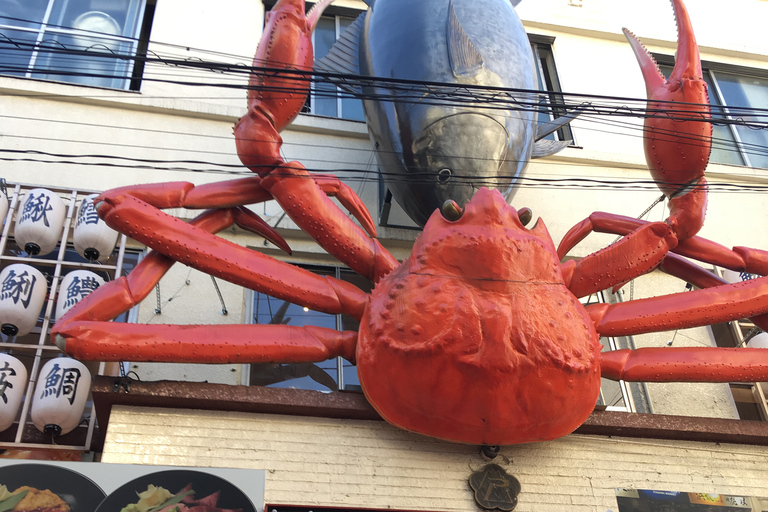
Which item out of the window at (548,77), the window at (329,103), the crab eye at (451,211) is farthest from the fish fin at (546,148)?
the crab eye at (451,211)

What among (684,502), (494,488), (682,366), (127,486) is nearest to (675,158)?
(682,366)

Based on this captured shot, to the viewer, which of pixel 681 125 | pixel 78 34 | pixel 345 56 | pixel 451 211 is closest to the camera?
pixel 451 211

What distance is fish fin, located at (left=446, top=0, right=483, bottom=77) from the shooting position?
6.97 metres

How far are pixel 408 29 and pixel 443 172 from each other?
64.3 inches

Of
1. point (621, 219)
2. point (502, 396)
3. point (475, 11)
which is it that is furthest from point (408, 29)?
point (502, 396)

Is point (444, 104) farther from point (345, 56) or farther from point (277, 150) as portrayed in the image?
point (345, 56)

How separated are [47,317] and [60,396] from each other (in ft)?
3.50

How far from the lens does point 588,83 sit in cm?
1098

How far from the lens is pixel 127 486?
4805mm

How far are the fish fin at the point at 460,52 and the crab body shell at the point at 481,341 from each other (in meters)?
1.93

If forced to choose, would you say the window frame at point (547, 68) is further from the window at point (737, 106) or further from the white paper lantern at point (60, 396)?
the white paper lantern at point (60, 396)

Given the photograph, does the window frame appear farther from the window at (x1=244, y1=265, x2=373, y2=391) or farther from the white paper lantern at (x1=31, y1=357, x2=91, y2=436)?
the white paper lantern at (x1=31, y1=357, x2=91, y2=436)

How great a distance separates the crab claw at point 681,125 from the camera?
641 cm

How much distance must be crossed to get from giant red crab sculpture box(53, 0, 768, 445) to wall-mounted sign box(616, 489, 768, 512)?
3.12ft
